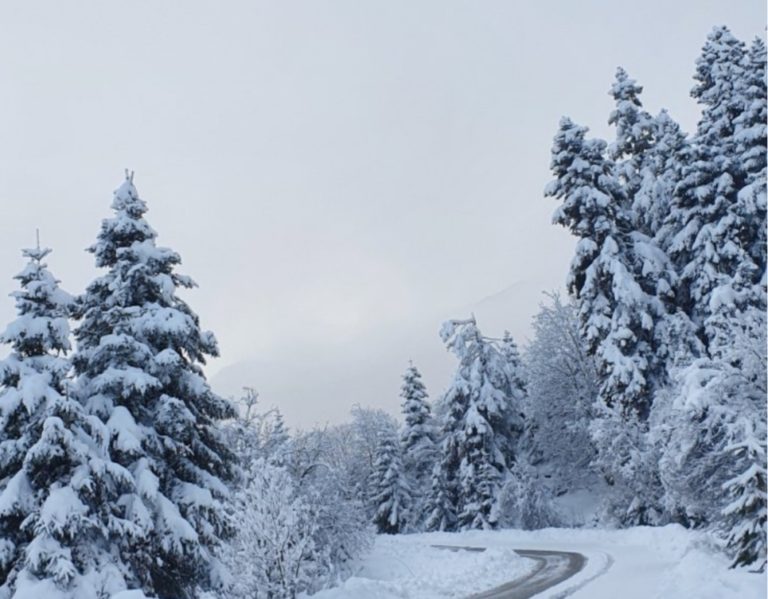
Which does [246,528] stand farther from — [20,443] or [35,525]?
[20,443]

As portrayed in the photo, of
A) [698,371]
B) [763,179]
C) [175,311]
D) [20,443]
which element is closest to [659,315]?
[763,179]

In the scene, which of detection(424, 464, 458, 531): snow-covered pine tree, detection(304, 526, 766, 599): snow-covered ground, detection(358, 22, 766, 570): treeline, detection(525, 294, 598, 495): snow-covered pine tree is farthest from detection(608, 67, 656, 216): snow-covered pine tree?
detection(424, 464, 458, 531): snow-covered pine tree

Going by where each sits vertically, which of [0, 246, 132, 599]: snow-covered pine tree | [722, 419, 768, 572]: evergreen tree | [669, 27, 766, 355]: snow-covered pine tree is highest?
[669, 27, 766, 355]: snow-covered pine tree

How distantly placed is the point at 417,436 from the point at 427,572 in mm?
25298

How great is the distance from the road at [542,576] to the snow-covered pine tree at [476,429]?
13.1 m

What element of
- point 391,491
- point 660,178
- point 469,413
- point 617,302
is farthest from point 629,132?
point 391,491

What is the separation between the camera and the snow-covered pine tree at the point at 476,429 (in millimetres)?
39812

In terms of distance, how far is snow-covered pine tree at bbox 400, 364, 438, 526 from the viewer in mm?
49969

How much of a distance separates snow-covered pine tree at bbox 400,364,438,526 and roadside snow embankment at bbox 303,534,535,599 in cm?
1137

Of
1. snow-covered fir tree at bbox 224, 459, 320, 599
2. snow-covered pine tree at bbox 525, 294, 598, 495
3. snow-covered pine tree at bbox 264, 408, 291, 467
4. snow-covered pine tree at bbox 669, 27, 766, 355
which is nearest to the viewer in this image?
snow-covered fir tree at bbox 224, 459, 320, 599

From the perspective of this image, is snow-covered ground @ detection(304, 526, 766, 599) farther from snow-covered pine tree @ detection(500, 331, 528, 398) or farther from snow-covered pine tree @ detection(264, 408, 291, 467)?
snow-covered pine tree @ detection(500, 331, 528, 398)

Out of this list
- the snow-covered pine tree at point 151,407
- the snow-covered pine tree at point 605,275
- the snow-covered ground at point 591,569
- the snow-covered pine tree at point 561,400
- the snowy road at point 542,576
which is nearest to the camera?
the snow-covered ground at point 591,569

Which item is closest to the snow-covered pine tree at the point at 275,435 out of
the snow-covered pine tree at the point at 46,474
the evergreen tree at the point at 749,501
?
the snow-covered pine tree at the point at 46,474

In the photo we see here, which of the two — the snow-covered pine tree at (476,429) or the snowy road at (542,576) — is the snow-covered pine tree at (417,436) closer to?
the snow-covered pine tree at (476,429)
